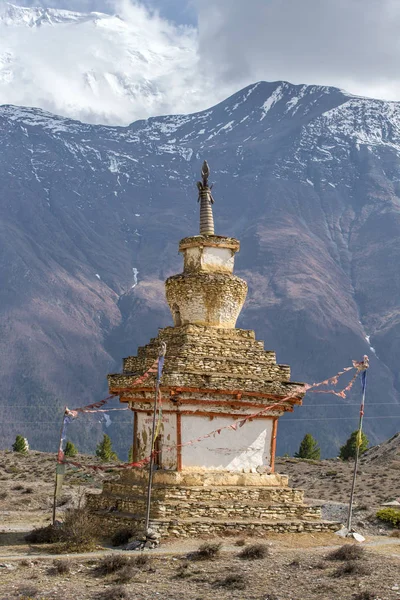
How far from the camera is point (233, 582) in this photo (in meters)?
19.9

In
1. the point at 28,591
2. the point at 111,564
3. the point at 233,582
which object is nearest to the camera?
the point at 28,591

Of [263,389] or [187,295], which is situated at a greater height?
[187,295]

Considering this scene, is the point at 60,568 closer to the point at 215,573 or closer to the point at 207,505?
the point at 215,573

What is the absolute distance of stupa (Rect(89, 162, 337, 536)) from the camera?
2577 cm

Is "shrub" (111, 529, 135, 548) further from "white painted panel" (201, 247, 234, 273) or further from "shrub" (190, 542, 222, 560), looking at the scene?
"white painted panel" (201, 247, 234, 273)

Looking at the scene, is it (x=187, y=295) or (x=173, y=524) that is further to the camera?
(x=187, y=295)

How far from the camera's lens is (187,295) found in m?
28.6

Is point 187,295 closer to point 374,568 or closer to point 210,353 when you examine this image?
point 210,353

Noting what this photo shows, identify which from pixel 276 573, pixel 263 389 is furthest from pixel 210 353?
pixel 276 573

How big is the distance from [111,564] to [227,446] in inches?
266

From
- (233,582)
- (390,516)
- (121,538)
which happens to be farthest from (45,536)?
(390,516)

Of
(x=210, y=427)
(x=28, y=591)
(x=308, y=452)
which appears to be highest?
(x=210, y=427)

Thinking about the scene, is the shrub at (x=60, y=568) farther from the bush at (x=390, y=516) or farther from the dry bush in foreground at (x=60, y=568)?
the bush at (x=390, y=516)

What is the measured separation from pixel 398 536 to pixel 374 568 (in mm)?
7966
